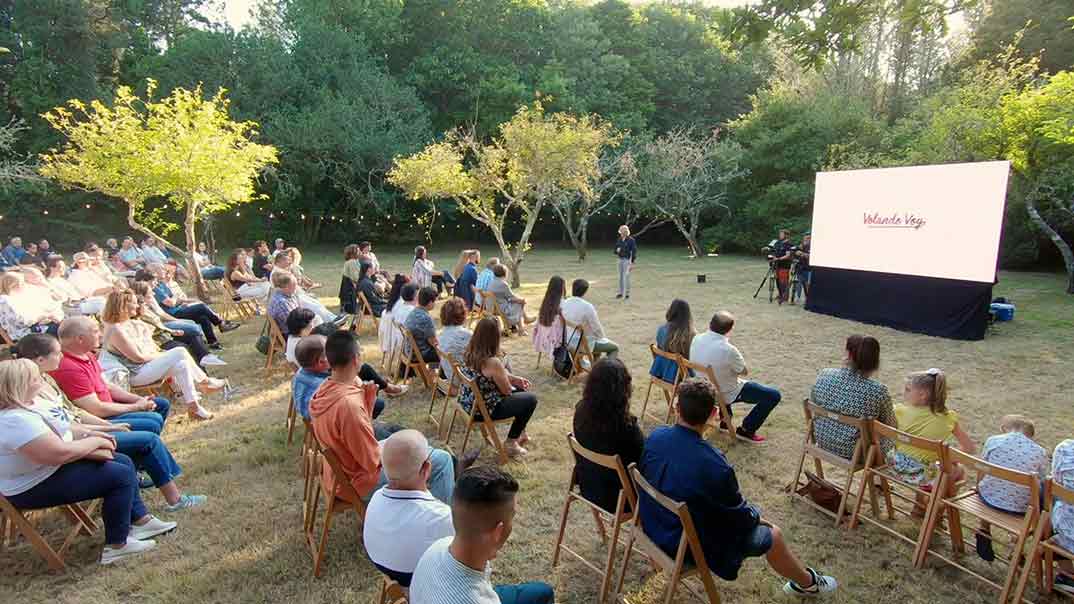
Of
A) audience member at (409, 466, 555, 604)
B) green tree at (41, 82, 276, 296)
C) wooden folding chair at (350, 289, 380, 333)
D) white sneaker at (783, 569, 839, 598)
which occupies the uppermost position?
green tree at (41, 82, 276, 296)

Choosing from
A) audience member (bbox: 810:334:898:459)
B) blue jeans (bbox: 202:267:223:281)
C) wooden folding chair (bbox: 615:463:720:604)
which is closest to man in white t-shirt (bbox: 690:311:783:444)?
audience member (bbox: 810:334:898:459)

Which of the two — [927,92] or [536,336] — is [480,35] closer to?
[927,92]

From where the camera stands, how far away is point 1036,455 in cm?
300

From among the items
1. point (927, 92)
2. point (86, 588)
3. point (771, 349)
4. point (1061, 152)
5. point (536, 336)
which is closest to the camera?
point (86, 588)

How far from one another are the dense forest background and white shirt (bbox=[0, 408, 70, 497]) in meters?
19.3

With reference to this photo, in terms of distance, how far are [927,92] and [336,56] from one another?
934 inches

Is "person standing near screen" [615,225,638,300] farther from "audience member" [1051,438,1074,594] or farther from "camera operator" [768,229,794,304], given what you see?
"audience member" [1051,438,1074,594]

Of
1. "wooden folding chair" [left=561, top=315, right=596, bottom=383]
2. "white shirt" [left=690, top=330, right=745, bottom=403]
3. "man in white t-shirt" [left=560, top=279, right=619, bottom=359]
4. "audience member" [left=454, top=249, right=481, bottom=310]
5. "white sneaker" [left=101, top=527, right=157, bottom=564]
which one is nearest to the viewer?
"white sneaker" [left=101, top=527, right=157, bottom=564]

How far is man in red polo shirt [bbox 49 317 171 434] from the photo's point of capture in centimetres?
384

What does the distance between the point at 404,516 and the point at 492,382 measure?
2.07 m

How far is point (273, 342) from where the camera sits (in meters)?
6.51

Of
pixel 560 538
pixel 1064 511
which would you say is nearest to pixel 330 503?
pixel 560 538

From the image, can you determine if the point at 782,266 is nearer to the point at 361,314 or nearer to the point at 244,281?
the point at 361,314

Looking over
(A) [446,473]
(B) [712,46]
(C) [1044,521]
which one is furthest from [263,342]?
(B) [712,46]
